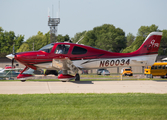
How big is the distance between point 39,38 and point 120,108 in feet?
339

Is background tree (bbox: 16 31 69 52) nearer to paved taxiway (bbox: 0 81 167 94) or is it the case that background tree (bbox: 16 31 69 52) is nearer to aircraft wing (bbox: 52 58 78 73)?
aircraft wing (bbox: 52 58 78 73)

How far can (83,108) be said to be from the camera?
23.3 ft

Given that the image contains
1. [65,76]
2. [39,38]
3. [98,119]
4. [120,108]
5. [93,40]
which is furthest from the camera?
[39,38]

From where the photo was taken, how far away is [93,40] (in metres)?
88.4

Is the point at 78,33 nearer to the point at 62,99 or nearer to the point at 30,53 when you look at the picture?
the point at 30,53

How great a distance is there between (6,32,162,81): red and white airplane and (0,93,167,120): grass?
7.01m

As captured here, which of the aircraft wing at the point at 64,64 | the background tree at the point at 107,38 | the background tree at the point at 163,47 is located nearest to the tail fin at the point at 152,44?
the aircraft wing at the point at 64,64

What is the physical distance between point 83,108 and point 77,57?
937 centimetres

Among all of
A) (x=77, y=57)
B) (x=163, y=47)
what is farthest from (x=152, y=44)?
(x=163, y=47)

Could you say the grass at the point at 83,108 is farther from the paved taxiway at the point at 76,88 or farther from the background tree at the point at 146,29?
the background tree at the point at 146,29

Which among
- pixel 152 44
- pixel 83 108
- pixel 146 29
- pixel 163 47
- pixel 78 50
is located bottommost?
pixel 83 108

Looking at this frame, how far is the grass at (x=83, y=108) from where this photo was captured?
6227 millimetres

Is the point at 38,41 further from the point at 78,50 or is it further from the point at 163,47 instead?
the point at 78,50

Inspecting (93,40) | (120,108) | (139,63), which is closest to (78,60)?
(139,63)
